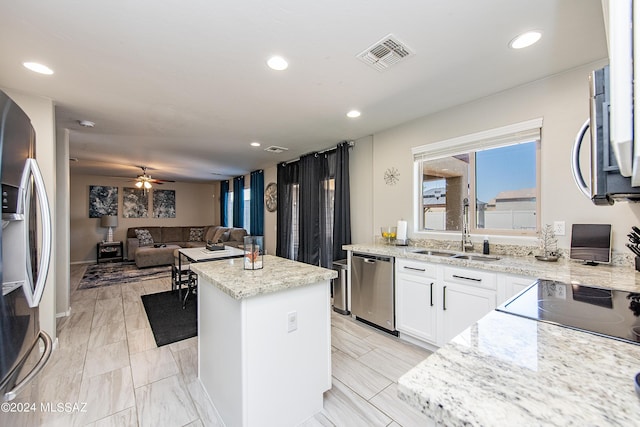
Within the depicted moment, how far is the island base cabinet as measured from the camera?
58.3 inches

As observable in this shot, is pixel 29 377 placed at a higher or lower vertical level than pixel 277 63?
lower

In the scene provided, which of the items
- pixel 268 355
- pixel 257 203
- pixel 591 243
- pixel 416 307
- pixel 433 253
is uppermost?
pixel 257 203

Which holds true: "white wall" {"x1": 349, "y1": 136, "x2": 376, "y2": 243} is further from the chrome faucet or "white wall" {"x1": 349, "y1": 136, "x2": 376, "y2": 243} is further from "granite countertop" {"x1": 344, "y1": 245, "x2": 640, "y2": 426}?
"granite countertop" {"x1": 344, "y1": 245, "x2": 640, "y2": 426}

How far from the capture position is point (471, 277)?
2248 mm

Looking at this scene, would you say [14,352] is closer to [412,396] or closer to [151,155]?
[412,396]

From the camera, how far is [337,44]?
1.83 m

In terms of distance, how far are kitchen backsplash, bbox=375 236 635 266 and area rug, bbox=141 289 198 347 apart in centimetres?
258

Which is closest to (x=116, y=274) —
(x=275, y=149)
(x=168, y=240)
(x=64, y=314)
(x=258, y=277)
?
(x=168, y=240)

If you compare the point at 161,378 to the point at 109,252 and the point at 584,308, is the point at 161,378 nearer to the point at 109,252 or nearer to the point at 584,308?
the point at 584,308

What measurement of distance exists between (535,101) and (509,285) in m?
1.63

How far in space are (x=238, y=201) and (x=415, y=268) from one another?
603 centimetres

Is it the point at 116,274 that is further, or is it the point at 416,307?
the point at 116,274

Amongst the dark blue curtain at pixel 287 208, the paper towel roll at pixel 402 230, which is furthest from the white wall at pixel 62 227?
the paper towel roll at pixel 402 230

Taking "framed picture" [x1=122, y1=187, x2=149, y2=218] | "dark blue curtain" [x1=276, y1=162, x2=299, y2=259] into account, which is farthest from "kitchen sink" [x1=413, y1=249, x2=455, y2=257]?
"framed picture" [x1=122, y1=187, x2=149, y2=218]
